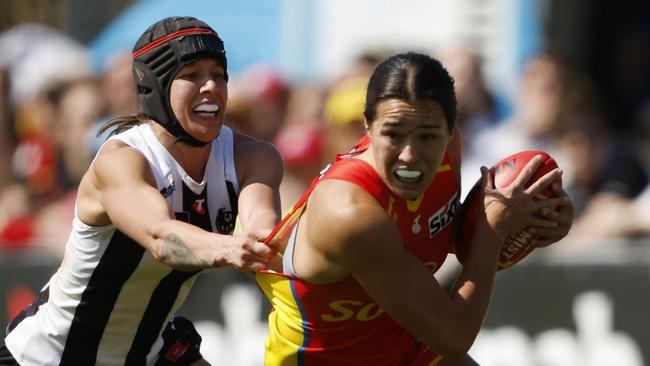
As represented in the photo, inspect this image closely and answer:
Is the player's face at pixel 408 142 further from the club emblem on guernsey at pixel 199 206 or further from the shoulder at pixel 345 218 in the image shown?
the club emblem on guernsey at pixel 199 206

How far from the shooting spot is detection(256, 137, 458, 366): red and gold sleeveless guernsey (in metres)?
4.88

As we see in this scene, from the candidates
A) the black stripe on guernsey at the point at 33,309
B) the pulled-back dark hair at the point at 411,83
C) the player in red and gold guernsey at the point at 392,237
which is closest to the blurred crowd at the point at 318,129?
the black stripe on guernsey at the point at 33,309

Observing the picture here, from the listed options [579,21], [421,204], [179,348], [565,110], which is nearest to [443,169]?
[421,204]

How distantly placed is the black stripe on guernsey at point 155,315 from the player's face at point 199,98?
59cm

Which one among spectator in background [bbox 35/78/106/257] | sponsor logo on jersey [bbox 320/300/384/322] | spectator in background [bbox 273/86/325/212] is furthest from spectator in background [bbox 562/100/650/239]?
sponsor logo on jersey [bbox 320/300/384/322]

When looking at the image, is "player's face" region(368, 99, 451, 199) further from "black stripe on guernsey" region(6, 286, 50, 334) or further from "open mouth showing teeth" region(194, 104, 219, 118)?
"black stripe on guernsey" region(6, 286, 50, 334)

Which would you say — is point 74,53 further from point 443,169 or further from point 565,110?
point 443,169

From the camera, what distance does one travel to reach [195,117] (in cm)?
512

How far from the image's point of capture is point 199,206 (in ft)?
17.1

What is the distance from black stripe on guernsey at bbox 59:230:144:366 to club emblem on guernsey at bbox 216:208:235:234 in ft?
1.03

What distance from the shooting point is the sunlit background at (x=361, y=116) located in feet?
26.9

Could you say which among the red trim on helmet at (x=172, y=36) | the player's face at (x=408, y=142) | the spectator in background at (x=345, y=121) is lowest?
the spectator in background at (x=345, y=121)

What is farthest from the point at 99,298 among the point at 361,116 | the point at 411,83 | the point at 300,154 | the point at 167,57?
the point at 300,154

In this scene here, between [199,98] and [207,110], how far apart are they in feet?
0.18
